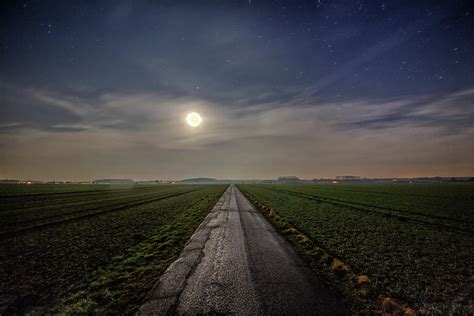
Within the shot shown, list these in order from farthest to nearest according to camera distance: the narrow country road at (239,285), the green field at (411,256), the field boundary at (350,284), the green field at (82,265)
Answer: the green field at (411,256) < the green field at (82,265) < the field boundary at (350,284) < the narrow country road at (239,285)

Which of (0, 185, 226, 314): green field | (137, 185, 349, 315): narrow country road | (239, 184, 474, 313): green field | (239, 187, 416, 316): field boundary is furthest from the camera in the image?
(239, 184, 474, 313): green field

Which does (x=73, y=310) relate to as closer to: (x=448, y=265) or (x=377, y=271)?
(x=377, y=271)

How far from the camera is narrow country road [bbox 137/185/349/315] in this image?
4.60 metres

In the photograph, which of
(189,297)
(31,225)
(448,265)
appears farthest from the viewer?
(31,225)

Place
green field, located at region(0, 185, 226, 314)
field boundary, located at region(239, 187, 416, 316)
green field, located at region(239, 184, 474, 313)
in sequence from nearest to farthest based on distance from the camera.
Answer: field boundary, located at region(239, 187, 416, 316) < green field, located at region(0, 185, 226, 314) < green field, located at region(239, 184, 474, 313)

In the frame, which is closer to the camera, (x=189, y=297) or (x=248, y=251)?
(x=189, y=297)

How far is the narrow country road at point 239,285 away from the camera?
15.1ft

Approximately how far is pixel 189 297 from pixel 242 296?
4.39ft

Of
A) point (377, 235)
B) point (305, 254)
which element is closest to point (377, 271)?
point (305, 254)

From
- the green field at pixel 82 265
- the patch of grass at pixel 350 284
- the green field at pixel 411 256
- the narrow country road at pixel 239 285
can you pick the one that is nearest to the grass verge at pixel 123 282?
the green field at pixel 82 265

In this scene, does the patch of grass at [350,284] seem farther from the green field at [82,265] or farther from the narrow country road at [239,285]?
the green field at [82,265]

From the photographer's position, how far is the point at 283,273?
6469 millimetres

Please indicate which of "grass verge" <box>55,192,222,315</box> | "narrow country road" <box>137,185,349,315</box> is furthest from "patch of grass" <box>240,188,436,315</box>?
"grass verge" <box>55,192,222,315</box>

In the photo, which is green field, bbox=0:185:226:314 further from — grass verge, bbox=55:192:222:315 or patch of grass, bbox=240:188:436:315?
patch of grass, bbox=240:188:436:315
